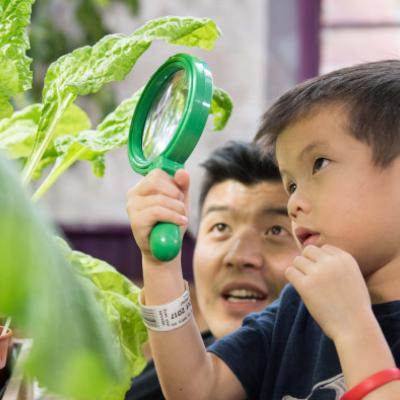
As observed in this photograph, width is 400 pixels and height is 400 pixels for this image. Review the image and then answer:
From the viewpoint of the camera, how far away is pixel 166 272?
0.82 m

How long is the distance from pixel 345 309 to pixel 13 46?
17.0 inches

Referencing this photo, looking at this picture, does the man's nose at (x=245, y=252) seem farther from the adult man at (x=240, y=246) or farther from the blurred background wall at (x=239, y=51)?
the blurred background wall at (x=239, y=51)

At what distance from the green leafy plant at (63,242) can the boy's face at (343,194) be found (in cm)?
14

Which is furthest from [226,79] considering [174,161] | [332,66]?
[174,161]

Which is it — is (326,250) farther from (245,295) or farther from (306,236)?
(245,295)

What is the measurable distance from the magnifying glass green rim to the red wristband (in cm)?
27

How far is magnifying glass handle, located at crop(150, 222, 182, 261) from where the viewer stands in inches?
25.8

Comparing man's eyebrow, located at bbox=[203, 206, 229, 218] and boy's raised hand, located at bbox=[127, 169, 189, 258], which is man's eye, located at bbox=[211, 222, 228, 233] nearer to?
man's eyebrow, located at bbox=[203, 206, 229, 218]

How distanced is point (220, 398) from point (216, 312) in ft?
1.39

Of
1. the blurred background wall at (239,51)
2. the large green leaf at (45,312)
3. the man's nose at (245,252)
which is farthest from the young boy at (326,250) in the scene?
the blurred background wall at (239,51)

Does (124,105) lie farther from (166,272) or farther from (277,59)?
(277,59)

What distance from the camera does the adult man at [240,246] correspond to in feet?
4.08

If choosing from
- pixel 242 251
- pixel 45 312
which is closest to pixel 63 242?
pixel 45 312

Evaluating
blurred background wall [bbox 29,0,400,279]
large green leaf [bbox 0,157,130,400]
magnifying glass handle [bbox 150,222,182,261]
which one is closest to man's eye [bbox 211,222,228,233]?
magnifying glass handle [bbox 150,222,182,261]
